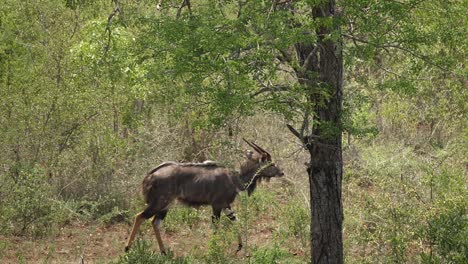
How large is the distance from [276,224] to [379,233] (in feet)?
12.0

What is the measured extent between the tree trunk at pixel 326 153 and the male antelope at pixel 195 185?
2298mm

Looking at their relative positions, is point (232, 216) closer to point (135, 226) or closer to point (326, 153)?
point (135, 226)

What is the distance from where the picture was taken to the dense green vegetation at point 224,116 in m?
8.63

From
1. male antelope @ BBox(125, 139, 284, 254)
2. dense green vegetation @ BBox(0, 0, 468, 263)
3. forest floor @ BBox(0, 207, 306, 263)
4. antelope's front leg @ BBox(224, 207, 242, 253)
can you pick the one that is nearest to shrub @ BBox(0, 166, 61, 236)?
dense green vegetation @ BBox(0, 0, 468, 263)

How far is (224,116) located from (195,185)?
405 cm

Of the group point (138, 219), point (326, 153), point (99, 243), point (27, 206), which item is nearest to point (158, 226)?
point (138, 219)

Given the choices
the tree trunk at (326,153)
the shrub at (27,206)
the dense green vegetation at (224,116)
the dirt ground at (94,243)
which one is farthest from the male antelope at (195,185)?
the tree trunk at (326,153)

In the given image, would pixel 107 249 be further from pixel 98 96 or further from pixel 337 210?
pixel 337 210

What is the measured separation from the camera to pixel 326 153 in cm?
985

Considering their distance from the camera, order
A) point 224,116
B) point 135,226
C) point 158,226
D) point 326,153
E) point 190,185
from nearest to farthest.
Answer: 1. point 224,116
2. point 326,153
3. point 135,226
4. point 158,226
5. point 190,185

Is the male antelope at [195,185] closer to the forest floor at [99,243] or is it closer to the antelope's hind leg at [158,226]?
the antelope's hind leg at [158,226]

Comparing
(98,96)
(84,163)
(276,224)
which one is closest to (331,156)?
(276,224)

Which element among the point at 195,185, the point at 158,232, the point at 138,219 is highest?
the point at 195,185

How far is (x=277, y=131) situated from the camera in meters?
16.2
